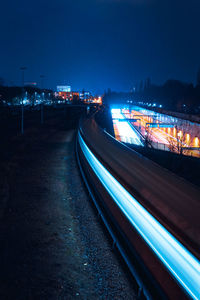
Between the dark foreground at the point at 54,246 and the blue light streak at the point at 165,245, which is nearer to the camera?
the blue light streak at the point at 165,245

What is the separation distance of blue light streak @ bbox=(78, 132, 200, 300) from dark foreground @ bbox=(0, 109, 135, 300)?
1054 millimetres

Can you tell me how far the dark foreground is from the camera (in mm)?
4980

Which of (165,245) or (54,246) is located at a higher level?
(165,245)

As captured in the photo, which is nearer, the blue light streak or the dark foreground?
the blue light streak

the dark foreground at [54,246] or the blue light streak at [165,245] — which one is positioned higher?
the blue light streak at [165,245]

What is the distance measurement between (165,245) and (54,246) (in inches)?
133

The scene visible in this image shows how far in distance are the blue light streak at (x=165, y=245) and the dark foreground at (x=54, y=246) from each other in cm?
105

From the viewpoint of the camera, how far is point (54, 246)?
6637mm

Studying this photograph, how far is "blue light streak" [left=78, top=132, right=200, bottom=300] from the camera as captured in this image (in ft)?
11.3

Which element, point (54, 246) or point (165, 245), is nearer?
point (165, 245)

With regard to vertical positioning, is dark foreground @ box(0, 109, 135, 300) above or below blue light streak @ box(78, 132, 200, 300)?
below

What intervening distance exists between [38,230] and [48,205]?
194 cm

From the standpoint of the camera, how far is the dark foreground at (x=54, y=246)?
498cm

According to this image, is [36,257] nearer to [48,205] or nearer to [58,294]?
[58,294]
